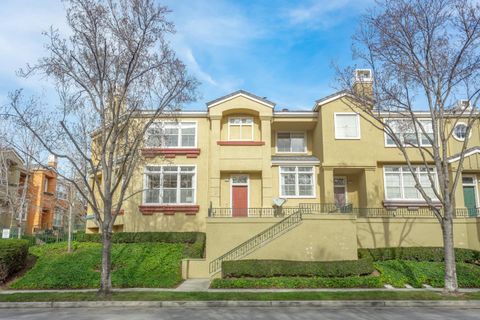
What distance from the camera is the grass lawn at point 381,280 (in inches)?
614

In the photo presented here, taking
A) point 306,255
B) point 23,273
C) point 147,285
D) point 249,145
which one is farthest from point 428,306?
point 23,273

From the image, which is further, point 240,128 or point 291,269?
A: point 240,128

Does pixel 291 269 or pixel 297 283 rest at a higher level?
pixel 291 269

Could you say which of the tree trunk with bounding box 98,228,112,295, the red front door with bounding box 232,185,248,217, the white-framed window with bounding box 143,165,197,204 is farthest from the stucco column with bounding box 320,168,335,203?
the tree trunk with bounding box 98,228,112,295

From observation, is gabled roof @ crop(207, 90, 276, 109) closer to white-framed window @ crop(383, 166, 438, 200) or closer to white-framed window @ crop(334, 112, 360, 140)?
white-framed window @ crop(334, 112, 360, 140)

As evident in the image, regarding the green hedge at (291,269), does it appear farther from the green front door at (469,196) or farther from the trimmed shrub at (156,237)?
the green front door at (469,196)

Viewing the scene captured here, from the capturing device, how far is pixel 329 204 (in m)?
22.3

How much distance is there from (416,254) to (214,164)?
1269 centimetres

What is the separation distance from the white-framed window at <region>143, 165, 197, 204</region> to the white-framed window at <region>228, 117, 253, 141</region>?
3.53 metres

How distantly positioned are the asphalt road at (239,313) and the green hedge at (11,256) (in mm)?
4969

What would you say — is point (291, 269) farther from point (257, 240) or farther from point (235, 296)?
point (235, 296)

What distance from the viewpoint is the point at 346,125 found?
79.8 ft

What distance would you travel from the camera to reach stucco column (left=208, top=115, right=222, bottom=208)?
23547 millimetres

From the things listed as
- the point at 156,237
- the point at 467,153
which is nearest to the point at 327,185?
the point at 467,153
